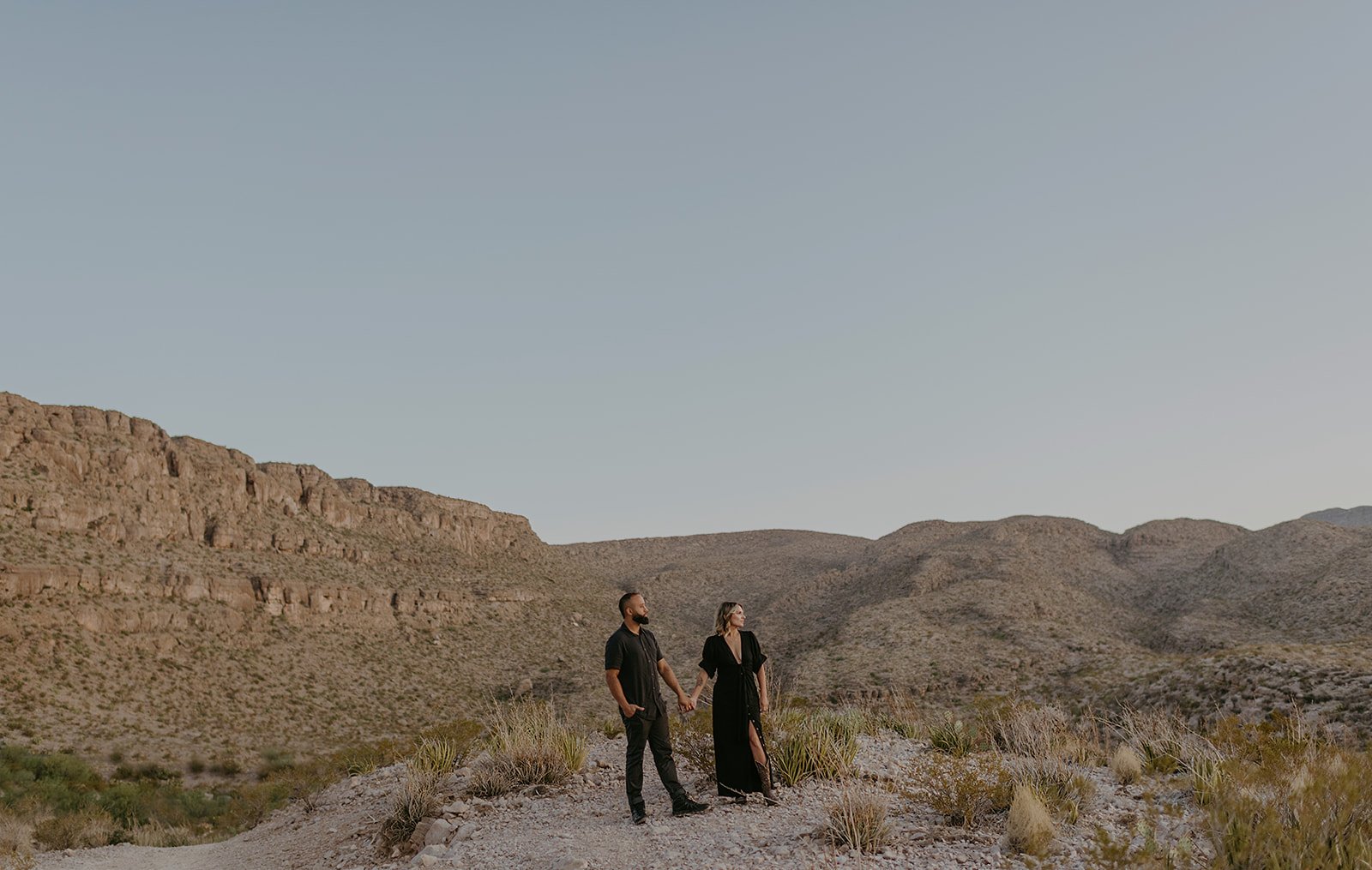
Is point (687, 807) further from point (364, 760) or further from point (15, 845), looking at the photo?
point (15, 845)

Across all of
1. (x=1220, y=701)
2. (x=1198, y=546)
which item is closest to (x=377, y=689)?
(x=1220, y=701)

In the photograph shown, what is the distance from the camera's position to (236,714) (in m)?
36.1

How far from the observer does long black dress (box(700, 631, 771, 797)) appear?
8.34m

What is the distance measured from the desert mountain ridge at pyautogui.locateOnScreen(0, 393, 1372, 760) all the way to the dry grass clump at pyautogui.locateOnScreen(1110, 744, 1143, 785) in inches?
529

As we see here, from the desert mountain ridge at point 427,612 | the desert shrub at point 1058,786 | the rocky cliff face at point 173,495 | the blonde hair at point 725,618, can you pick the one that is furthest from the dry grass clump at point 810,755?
the rocky cliff face at point 173,495

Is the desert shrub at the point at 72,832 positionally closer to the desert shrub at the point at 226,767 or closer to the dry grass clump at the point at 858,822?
the dry grass clump at the point at 858,822

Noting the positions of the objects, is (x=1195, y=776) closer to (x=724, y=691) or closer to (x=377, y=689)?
(x=724, y=691)

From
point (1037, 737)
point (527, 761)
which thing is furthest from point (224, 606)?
point (1037, 737)

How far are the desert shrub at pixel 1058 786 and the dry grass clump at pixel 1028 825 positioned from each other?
520 mm

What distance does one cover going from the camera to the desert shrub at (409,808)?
30.6ft

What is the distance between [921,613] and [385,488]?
49.4 m

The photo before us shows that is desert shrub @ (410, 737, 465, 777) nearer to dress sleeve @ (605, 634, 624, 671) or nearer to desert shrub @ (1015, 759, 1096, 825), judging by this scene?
dress sleeve @ (605, 634, 624, 671)

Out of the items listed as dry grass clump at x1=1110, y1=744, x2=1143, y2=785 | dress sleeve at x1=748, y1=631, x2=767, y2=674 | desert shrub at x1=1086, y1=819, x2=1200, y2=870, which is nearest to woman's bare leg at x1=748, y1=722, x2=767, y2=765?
dress sleeve at x1=748, y1=631, x2=767, y2=674

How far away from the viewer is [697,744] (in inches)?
388
